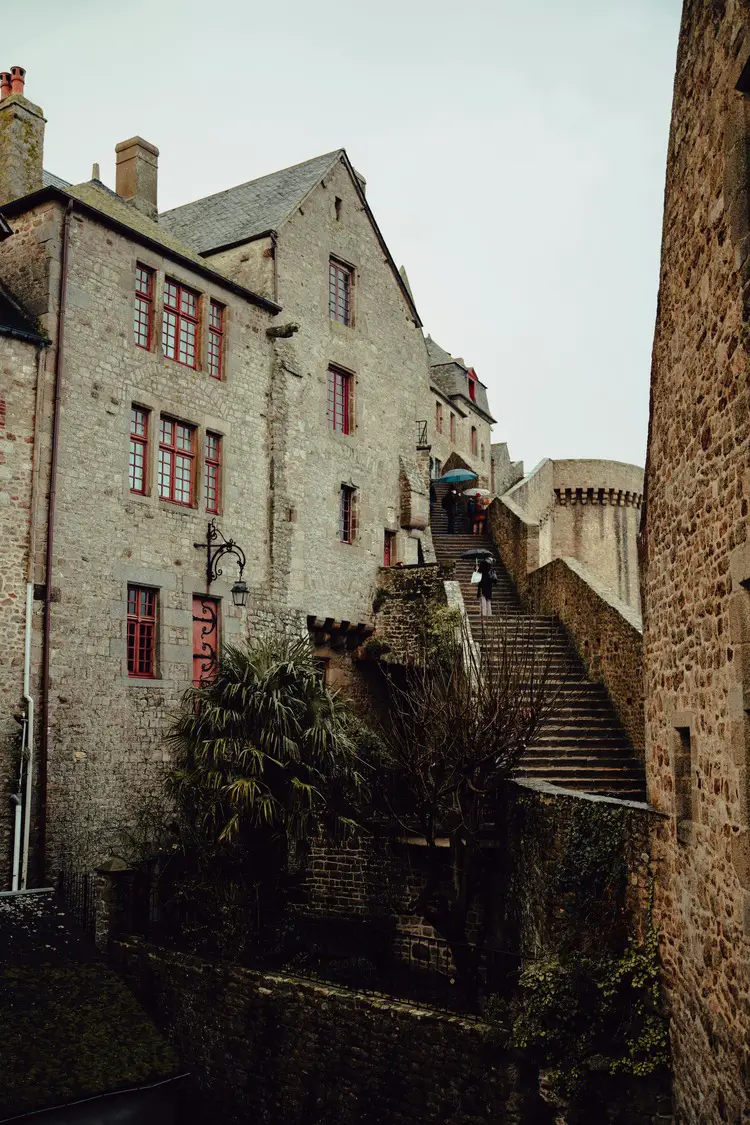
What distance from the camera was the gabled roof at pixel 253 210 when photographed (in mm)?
21266

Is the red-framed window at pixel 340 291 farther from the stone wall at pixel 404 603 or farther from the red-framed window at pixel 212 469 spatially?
the stone wall at pixel 404 603

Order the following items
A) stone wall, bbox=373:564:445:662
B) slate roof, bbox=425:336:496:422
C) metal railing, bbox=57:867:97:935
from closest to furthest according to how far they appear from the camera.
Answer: metal railing, bbox=57:867:97:935 → stone wall, bbox=373:564:445:662 → slate roof, bbox=425:336:496:422

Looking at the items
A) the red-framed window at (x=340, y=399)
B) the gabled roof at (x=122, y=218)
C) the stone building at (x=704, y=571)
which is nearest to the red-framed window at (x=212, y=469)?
the gabled roof at (x=122, y=218)

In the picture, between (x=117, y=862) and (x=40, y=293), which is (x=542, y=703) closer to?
(x=117, y=862)

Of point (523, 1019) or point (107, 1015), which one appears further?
point (107, 1015)

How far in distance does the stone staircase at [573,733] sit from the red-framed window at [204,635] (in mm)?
4486

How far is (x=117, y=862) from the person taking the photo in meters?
14.0

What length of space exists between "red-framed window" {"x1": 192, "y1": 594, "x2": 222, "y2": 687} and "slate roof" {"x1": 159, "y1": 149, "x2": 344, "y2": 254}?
25.1ft

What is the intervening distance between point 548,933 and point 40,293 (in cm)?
1158

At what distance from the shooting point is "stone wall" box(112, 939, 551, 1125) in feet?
33.1

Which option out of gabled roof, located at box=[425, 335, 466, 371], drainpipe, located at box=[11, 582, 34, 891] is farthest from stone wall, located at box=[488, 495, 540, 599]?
gabled roof, located at box=[425, 335, 466, 371]

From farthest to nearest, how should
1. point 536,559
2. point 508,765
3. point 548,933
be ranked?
point 536,559
point 508,765
point 548,933

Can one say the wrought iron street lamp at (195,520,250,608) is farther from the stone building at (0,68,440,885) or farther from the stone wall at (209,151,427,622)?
the stone wall at (209,151,427,622)

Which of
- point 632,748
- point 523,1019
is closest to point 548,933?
point 523,1019
